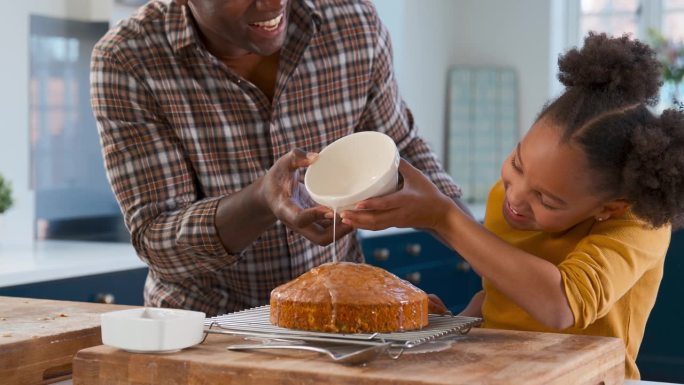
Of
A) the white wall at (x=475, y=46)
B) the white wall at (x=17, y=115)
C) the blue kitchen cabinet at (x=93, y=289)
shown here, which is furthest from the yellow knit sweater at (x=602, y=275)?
the white wall at (x=475, y=46)

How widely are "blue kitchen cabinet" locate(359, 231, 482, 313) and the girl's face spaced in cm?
221

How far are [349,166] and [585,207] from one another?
1.19 ft

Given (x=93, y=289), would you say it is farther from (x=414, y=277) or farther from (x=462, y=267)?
(x=462, y=267)

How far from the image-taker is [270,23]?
5.95ft

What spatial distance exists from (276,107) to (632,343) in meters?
0.75

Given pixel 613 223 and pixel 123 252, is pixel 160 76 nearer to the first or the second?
pixel 613 223

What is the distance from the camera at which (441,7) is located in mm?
5484

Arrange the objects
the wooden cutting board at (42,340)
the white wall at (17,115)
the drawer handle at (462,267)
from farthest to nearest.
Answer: the drawer handle at (462,267) → the white wall at (17,115) → the wooden cutting board at (42,340)

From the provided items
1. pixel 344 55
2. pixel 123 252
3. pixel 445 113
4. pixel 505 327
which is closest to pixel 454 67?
pixel 445 113

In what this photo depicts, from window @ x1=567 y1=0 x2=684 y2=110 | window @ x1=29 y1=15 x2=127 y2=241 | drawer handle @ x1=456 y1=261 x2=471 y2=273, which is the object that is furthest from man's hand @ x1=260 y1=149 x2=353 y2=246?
window @ x1=567 y1=0 x2=684 y2=110

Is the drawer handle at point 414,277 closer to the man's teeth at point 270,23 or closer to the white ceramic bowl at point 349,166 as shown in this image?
the man's teeth at point 270,23

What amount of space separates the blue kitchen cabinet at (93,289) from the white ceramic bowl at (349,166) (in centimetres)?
122

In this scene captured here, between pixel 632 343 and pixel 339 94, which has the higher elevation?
pixel 339 94

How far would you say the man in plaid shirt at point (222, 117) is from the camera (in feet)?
5.93
